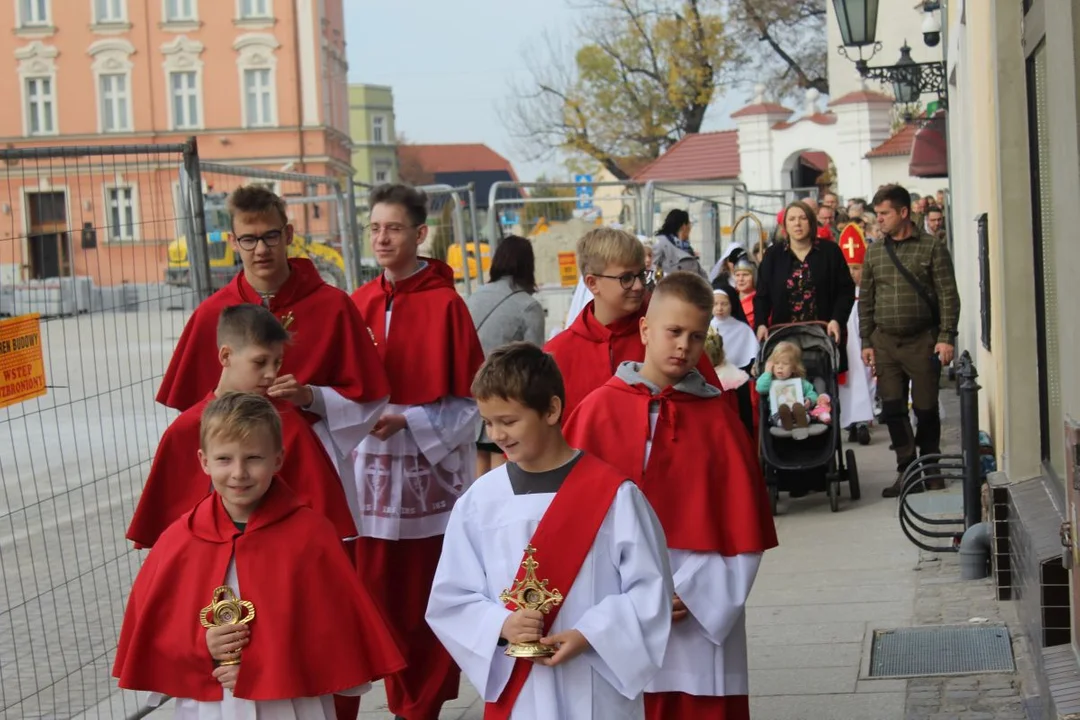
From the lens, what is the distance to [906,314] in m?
11.0

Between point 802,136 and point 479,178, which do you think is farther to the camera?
point 479,178

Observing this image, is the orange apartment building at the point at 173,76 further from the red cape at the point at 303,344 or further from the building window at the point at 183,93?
the red cape at the point at 303,344

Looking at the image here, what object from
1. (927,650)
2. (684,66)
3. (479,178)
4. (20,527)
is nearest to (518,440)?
(927,650)

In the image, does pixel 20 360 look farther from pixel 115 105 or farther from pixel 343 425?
pixel 115 105

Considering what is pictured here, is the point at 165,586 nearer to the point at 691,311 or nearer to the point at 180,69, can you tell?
the point at 691,311

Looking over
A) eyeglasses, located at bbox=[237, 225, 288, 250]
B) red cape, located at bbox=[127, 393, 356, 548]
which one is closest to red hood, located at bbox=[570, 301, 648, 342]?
eyeglasses, located at bbox=[237, 225, 288, 250]

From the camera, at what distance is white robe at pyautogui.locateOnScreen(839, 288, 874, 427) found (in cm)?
1281

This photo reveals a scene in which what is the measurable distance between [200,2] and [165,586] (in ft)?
220

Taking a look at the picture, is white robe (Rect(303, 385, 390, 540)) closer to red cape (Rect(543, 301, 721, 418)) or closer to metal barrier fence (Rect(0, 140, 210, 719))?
red cape (Rect(543, 301, 721, 418))

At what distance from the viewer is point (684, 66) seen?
5916 centimetres

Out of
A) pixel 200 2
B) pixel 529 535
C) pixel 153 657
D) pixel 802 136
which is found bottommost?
pixel 153 657

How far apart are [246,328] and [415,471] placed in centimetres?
177

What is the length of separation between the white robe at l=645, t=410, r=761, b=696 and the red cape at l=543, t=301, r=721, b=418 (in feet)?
3.15

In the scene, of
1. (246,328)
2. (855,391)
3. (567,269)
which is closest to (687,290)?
(246,328)
